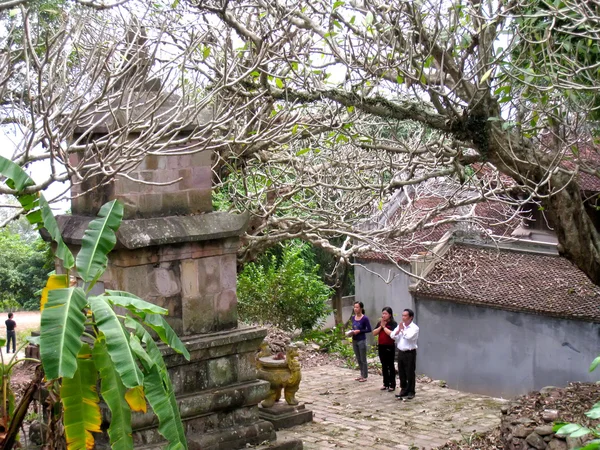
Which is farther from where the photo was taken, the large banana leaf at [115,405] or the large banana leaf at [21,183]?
the large banana leaf at [21,183]

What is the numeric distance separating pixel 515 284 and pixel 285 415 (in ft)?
23.8

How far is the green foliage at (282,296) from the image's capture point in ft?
61.3

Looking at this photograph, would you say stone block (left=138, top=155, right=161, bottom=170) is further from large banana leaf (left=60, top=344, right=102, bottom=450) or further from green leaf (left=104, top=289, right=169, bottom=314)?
large banana leaf (left=60, top=344, right=102, bottom=450)

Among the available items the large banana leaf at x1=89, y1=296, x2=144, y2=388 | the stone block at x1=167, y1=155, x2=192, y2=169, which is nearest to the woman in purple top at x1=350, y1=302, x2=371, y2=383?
the stone block at x1=167, y1=155, x2=192, y2=169

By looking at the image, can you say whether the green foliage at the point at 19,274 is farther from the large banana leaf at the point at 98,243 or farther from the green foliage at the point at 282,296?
the large banana leaf at the point at 98,243

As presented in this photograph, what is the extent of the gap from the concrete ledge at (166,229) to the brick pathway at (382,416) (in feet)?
A: 9.28

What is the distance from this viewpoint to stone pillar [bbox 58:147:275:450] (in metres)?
8.96

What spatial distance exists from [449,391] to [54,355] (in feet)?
29.6

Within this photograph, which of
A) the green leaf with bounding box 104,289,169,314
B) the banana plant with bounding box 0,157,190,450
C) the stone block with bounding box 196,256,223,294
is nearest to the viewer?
the banana plant with bounding box 0,157,190,450

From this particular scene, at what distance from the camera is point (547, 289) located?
51.5ft

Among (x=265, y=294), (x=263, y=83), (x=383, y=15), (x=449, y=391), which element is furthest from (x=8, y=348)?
(x=383, y=15)

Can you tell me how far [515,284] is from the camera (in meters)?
16.2

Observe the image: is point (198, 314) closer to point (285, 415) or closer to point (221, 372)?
point (221, 372)

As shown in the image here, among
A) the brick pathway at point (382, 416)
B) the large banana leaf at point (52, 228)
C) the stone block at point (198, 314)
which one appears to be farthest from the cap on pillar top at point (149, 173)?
the brick pathway at point (382, 416)
